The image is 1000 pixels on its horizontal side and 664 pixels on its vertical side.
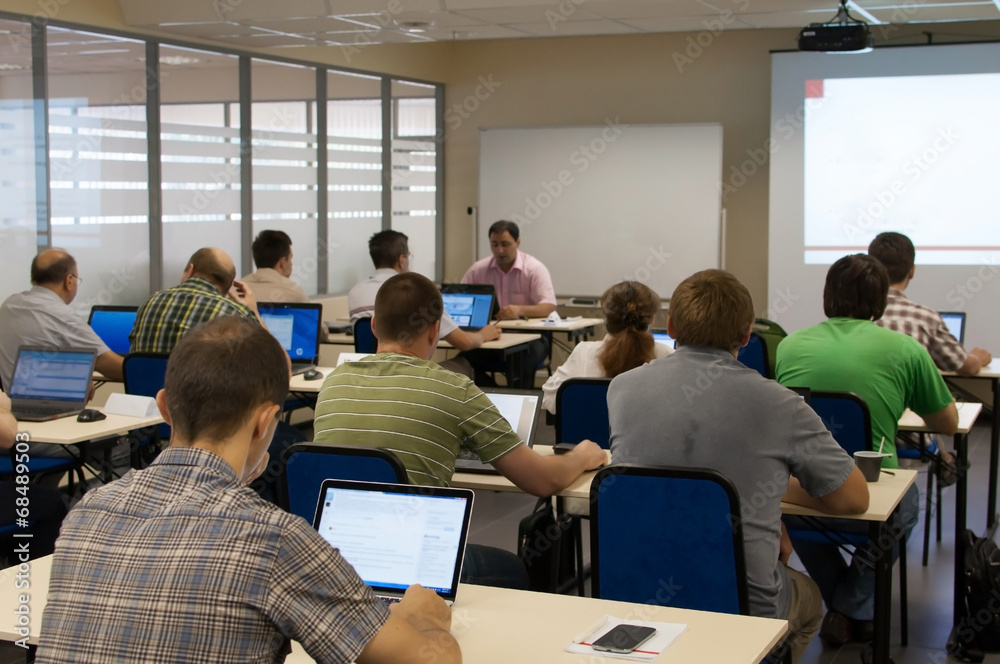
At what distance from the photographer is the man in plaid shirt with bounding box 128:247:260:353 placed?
15.6 ft

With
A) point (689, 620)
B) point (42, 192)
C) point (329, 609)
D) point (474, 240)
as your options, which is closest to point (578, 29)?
point (474, 240)

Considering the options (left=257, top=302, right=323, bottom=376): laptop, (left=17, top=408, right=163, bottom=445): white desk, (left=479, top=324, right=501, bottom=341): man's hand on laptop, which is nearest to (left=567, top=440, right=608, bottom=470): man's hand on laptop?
(left=17, top=408, right=163, bottom=445): white desk

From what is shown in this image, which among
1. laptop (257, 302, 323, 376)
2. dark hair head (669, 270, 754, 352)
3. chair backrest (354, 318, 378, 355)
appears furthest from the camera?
chair backrest (354, 318, 378, 355)

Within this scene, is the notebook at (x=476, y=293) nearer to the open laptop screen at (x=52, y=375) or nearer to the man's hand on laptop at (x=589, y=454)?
the open laptop screen at (x=52, y=375)

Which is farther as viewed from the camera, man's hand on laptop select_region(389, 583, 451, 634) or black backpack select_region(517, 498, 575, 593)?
black backpack select_region(517, 498, 575, 593)

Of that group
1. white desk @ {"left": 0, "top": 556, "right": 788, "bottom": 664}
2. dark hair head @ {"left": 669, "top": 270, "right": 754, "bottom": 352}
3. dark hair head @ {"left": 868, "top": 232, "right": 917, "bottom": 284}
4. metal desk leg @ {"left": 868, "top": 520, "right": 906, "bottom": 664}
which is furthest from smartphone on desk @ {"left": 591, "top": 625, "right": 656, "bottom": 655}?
dark hair head @ {"left": 868, "top": 232, "right": 917, "bottom": 284}

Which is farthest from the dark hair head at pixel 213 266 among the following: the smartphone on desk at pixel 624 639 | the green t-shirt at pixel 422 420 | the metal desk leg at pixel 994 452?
the metal desk leg at pixel 994 452

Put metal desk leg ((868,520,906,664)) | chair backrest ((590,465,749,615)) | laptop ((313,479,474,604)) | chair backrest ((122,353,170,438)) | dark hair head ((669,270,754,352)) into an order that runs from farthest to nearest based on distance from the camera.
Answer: chair backrest ((122,353,170,438))
metal desk leg ((868,520,906,664))
dark hair head ((669,270,754,352))
chair backrest ((590,465,749,615))
laptop ((313,479,474,604))

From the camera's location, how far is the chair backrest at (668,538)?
7.82 feet

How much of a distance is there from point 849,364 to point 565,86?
→ 6.25m

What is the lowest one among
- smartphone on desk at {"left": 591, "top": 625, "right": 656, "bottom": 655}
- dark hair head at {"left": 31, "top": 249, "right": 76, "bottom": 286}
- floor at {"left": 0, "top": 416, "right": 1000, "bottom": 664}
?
floor at {"left": 0, "top": 416, "right": 1000, "bottom": 664}

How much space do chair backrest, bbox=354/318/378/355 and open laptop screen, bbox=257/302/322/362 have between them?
360 millimetres

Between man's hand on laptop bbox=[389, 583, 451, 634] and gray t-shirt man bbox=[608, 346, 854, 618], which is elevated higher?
gray t-shirt man bbox=[608, 346, 854, 618]

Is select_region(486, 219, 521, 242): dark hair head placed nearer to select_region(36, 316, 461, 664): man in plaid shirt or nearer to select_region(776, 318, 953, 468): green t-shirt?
select_region(776, 318, 953, 468): green t-shirt
